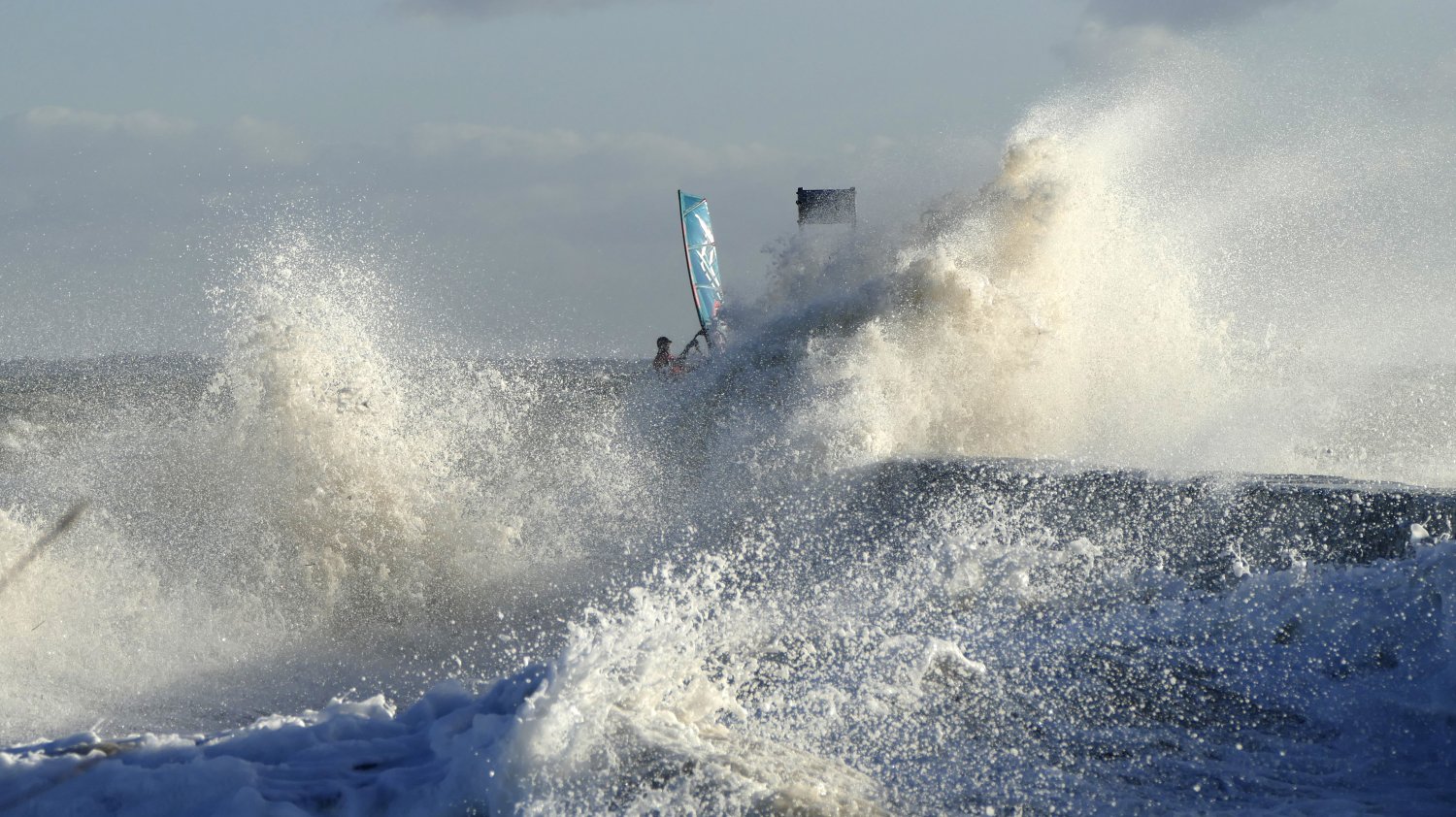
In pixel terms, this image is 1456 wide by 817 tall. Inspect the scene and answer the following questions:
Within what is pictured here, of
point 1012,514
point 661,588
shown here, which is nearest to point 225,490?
point 661,588

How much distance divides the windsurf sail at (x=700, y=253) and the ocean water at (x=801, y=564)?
5.25m

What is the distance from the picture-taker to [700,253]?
19953 millimetres

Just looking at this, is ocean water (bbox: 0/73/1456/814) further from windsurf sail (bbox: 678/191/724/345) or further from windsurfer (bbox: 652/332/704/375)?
windsurf sail (bbox: 678/191/724/345)

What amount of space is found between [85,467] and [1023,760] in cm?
840

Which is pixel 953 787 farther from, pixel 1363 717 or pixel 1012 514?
pixel 1012 514

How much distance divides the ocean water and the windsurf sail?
5253mm

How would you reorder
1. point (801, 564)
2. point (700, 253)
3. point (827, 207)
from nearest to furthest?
point (801, 564) → point (827, 207) → point (700, 253)

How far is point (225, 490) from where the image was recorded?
908 centimetres

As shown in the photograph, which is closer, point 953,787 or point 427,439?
point 953,787

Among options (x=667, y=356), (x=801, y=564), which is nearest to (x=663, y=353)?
(x=667, y=356)

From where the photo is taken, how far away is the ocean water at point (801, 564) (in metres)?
4.00

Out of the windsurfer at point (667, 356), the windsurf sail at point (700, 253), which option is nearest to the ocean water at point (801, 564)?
the windsurfer at point (667, 356)

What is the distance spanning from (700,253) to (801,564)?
487 inches

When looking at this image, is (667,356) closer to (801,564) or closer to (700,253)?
(700,253)
